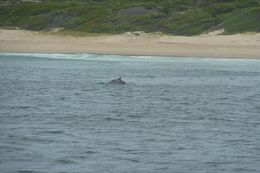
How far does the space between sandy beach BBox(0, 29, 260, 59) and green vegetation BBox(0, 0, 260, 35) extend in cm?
151

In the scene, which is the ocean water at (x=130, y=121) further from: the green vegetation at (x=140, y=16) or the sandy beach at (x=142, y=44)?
the green vegetation at (x=140, y=16)

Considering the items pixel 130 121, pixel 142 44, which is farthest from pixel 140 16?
pixel 130 121

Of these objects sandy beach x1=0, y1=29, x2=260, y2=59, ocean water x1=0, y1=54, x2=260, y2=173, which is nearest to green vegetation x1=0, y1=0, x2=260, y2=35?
sandy beach x1=0, y1=29, x2=260, y2=59

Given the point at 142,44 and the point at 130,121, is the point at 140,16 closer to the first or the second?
the point at 142,44

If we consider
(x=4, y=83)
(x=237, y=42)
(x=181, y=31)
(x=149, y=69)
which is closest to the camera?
(x=4, y=83)

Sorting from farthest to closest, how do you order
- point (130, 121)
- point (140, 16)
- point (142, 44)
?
Answer: point (140, 16), point (142, 44), point (130, 121)

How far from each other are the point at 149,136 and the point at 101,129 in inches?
48.4

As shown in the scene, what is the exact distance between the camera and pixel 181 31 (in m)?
43.6

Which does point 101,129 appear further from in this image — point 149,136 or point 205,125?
point 205,125

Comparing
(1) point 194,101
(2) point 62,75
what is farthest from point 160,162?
(2) point 62,75

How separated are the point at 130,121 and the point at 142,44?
23955mm

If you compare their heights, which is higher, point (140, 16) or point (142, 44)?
point (140, 16)

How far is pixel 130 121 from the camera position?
690 inches

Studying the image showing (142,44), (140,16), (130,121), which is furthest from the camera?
(140,16)
